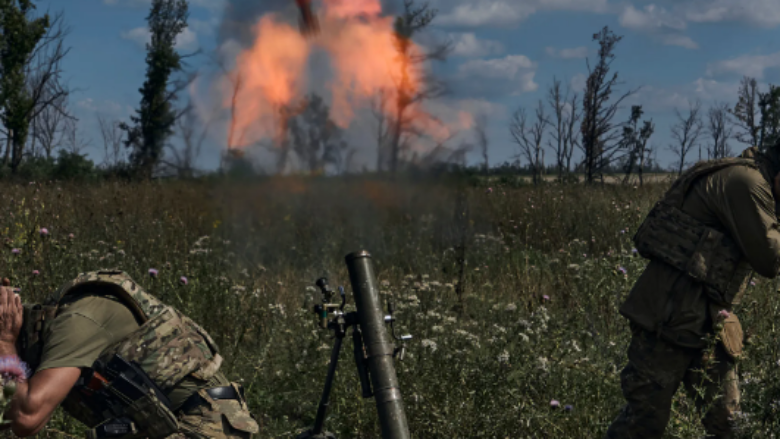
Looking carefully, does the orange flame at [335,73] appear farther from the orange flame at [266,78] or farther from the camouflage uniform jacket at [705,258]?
the camouflage uniform jacket at [705,258]

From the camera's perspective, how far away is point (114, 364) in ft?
9.84

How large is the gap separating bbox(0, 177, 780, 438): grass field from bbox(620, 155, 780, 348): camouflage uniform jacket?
357 mm

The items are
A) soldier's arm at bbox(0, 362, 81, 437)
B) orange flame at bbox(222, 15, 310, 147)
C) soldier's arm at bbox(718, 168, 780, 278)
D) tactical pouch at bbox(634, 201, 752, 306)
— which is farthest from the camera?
orange flame at bbox(222, 15, 310, 147)

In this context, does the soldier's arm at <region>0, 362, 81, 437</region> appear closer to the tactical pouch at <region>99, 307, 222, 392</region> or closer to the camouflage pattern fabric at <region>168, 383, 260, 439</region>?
the tactical pouch at <region>99, 307, 222, 392</region>

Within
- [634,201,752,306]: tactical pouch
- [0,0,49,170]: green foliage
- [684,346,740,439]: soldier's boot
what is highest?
[0,0,49,170]: green foliage

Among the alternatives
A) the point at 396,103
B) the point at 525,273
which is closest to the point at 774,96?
the point at 525,273

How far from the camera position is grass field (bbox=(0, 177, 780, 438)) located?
448cm

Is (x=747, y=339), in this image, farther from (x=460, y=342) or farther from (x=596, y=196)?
(x=596, y=196)

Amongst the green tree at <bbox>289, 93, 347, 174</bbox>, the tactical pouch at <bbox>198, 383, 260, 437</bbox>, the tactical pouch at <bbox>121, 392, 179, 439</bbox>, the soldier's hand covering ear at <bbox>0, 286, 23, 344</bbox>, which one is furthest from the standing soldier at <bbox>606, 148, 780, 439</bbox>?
the soldier's hand covering ear at <bbox>0, 286, 23, 344</bbox>

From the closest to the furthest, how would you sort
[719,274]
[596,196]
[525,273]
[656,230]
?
[719,274], [656,230], [525,273], [596,196]

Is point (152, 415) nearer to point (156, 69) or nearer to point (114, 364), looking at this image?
point (114, 364)

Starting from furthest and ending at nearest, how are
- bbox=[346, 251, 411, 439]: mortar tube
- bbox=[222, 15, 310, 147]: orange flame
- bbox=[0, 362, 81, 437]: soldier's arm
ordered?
bbox=[222, 15, 310, 147]: orange flame, bbox=[0, 362, 81, 437]: soldier's arm, bbox=[346, 251, 411, 439]: mortar tube

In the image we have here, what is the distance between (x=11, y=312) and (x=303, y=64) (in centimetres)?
308

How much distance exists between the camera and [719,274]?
3676mm
